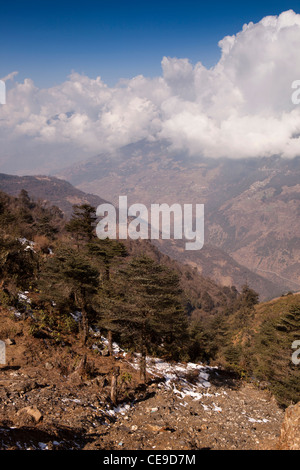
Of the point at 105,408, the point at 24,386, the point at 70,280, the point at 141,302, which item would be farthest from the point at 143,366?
the point at 24,386

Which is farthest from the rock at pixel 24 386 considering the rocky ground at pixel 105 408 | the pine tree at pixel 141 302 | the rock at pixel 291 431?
the rock at pixel 291 431

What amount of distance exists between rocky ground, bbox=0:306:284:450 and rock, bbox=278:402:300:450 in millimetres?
1706

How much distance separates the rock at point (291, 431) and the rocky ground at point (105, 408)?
1706mm

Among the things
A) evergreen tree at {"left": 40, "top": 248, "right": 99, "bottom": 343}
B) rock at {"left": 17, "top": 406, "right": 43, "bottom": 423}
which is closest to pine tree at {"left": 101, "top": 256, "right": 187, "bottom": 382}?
evergreen tree at {"left": 40, "top": 248, "right": 99, "bottom": 343}

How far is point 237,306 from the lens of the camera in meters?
121

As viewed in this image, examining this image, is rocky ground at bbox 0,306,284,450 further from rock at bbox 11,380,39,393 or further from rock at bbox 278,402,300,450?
rock at bbox 278,402,300,450

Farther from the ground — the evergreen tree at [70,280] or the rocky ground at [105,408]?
the evergreen tree at [70,280]

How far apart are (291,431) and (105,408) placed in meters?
8.87

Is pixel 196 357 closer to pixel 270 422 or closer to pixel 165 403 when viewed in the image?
pixel 270 422

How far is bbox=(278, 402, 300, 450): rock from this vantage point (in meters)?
8.28

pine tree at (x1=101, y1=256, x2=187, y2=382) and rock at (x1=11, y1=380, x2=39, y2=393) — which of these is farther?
pine tree at (x1=101, y1=256, x2=187, y2=382)

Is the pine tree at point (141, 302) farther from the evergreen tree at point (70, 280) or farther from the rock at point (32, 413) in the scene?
the rock at point (32, 413)

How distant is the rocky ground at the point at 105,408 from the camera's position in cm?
966
